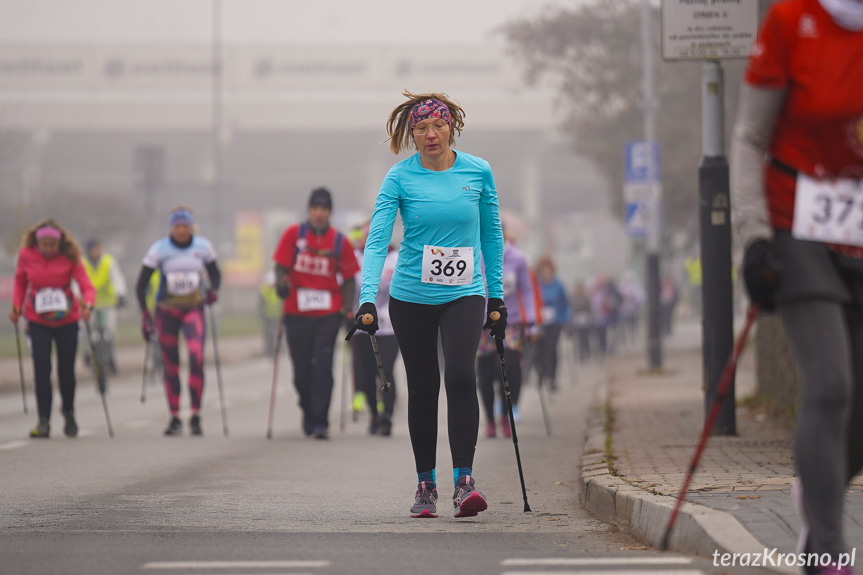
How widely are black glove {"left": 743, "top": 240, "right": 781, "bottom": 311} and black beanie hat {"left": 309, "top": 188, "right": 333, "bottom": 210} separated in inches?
315

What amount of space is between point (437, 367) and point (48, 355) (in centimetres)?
632

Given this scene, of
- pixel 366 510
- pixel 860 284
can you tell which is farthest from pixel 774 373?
pixel 860 284

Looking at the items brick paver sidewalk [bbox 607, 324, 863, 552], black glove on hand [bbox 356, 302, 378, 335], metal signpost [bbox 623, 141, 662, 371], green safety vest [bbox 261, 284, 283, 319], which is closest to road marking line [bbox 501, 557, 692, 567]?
brick paver sidewalk [bbox 607, 324, 863, 552]

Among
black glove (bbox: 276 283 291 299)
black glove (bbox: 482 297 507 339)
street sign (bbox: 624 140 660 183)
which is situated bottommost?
black glove (bbox: 276 283 291 299)

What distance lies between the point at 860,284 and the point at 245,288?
60491 millimetres

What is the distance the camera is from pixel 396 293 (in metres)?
6.99

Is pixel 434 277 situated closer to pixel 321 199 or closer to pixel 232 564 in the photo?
pixel 232 564

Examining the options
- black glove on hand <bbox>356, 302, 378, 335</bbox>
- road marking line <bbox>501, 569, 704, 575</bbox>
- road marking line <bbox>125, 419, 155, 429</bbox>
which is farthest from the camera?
road marking line <bbox>125, 419, 155, 429</bbox>

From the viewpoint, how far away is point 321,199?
12250 mm

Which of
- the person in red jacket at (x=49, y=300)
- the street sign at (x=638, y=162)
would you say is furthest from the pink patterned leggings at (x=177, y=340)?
the street sign at (x=638, y=162)

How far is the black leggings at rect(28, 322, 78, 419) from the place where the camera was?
12414mm

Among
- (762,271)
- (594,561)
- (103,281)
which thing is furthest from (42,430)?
(762,271)

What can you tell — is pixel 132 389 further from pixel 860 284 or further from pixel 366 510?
pixel 860 284

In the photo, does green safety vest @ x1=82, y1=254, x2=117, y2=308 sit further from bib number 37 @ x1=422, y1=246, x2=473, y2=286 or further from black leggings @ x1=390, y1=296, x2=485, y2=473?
bib number 37 @ x1=422, y1=246, x2=473, y2=286
